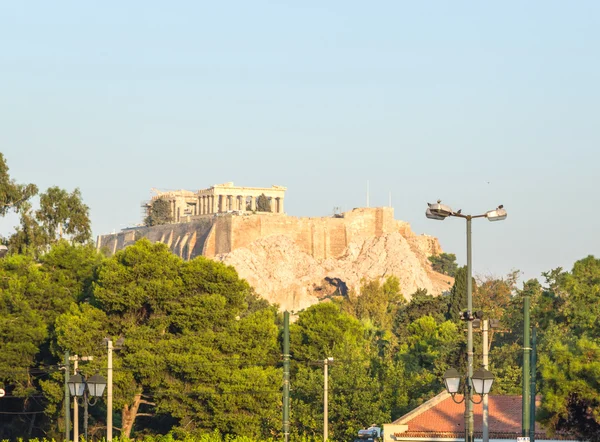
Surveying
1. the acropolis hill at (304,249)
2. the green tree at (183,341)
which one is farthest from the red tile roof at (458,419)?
the acropolis hill at (304,249)

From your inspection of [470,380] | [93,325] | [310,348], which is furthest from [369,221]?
[470,380]

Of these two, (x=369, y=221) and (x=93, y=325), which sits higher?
(x=369, y=221)

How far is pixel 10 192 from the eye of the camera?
215ft

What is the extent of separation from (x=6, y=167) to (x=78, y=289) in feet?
45.7

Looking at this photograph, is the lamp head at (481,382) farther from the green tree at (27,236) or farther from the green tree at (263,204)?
the green tree at (263,204)

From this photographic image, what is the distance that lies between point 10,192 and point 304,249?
209 feet

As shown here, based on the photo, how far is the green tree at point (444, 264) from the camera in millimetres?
144500

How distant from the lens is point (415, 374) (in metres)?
54.9

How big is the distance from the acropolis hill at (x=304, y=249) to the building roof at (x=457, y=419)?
79.3 metres

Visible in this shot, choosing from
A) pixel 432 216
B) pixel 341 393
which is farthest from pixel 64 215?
pixel 432 216

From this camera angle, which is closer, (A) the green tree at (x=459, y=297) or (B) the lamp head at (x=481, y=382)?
(B) the lamp head at (x=481, y=382)

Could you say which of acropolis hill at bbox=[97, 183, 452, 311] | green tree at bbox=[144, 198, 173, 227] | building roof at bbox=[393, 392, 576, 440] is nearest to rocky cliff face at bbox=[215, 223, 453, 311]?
acropolis hill at bbox=[97, 183, 452, 311]

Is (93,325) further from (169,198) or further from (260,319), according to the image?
(169,198)

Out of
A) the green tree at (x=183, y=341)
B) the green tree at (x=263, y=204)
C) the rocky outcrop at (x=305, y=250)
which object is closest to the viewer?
the green tree at (x=183, y=341)
